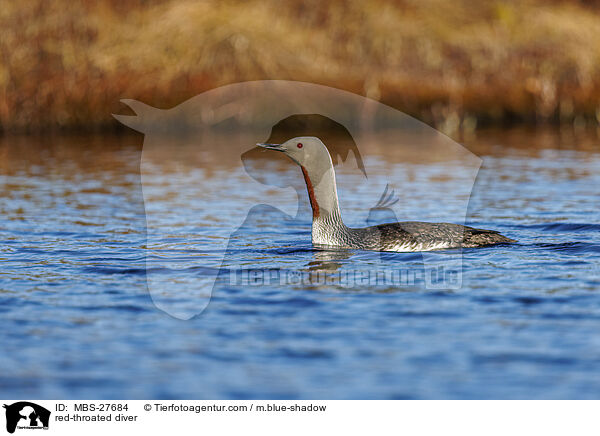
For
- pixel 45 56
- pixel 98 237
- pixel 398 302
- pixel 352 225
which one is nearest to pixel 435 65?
pixel 45 56

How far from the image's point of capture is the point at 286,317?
7.54m

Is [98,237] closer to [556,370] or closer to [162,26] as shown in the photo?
[556,370]

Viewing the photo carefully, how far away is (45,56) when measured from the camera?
24.7m

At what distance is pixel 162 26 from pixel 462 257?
58.7 feet

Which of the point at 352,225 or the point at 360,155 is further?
the point at 360,155

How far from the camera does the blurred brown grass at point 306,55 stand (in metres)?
24.7

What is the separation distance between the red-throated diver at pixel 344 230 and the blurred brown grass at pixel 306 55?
15.1 m

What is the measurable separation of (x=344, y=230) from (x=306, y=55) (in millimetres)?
16368

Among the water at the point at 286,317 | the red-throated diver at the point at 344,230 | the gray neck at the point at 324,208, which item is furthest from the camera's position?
the gray neck at the point at 324,208
